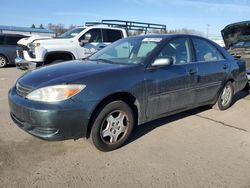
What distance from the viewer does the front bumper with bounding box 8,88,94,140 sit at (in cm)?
316

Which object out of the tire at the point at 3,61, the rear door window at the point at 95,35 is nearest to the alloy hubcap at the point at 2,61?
the tire at the point at 3,61

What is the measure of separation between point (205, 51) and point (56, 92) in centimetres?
315

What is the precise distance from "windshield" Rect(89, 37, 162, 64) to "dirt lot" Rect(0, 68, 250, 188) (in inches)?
46.9

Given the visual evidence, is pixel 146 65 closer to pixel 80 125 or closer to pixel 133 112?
pixel 133 112

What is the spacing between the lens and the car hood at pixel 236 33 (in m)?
9.03

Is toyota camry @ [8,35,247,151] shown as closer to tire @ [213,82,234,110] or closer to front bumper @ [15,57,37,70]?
tire @ [213,82,234,110]

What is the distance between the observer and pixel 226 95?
5.87 metres

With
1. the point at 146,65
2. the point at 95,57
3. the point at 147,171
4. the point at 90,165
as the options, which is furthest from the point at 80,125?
the point at 95,57

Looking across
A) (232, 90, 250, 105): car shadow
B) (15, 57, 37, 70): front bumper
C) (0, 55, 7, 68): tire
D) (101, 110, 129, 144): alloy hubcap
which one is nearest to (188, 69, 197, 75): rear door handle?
(101, 110, 129, 144): alloy hubcap

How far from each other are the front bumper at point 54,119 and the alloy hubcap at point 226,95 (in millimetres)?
3538

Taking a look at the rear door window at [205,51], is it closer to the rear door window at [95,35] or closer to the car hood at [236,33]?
the car hood at [236,33]

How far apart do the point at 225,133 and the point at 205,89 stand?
3.00ft

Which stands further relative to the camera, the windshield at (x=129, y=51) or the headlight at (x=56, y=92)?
the windshield at (x=129, y=51)

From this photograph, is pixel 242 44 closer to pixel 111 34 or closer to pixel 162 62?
pixel 111 34
